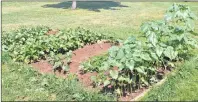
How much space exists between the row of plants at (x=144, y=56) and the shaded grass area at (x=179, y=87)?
249 mm

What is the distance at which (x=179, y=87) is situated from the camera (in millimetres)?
6832

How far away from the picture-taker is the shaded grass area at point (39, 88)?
6336mm

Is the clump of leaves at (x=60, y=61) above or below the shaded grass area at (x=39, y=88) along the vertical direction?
above

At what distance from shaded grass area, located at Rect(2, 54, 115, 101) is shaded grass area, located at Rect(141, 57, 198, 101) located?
85 centimetres

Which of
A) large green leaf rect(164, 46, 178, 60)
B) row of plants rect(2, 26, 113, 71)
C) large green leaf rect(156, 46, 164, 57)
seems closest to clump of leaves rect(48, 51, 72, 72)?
row of plants rect(2, 26, 113, 71)

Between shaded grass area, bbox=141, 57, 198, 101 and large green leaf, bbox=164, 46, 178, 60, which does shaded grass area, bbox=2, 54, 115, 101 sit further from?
large green leaf, bbox=164, 46, 178, 60

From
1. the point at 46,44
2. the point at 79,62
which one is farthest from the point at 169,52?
the point at 46,44

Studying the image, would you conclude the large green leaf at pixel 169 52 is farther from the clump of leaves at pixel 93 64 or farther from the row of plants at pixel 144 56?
the clump of leaves at pixel 93 64

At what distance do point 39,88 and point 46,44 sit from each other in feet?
6.90

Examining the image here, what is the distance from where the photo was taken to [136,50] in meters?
6.27

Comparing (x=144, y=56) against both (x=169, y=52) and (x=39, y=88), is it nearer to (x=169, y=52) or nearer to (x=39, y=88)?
(x=169, y=52)

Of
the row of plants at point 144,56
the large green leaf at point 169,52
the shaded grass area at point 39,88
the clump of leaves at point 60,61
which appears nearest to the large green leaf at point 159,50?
the row of plants at point 144,56

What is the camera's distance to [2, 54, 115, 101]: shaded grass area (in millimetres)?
6336

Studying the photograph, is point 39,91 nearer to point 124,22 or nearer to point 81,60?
point 81,60
